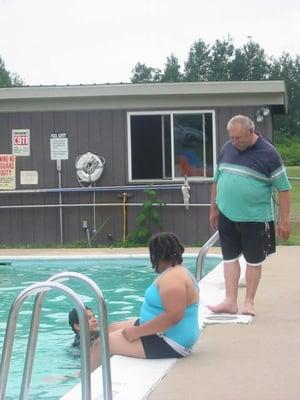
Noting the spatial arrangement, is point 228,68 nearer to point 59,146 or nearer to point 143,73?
point 143,73

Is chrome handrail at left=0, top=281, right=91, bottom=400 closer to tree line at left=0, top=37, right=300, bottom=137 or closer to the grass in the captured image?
the grass

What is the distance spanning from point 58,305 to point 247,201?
10.8ft

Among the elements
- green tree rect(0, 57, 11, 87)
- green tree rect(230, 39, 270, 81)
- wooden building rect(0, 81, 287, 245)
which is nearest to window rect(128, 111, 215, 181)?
wooden building rect(0, 81, 287, 245)

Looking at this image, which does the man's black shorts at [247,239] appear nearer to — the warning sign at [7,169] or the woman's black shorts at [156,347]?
the woman's black shorts at [156,347]

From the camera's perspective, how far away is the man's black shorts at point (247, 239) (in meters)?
5.83

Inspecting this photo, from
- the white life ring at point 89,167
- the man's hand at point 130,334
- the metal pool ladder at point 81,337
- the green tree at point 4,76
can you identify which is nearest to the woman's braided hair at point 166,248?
the man's hand at point 130,334

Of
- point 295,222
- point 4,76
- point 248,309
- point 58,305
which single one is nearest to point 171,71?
point 4,76

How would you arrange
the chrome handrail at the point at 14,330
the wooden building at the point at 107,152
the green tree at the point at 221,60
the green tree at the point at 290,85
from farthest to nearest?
the green tree at the point at 221,60 → the green tree at the point at 290,85 → the wooden building at the point at 107,152 → the chrome handrail at the point at 14,330

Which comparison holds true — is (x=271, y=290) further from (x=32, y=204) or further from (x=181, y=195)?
(x=32, y=204)

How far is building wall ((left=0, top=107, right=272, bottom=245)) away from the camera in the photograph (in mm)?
13336

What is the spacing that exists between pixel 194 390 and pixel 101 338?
22.7 inches

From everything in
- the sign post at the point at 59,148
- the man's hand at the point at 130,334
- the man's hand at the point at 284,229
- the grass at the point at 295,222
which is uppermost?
the sign post at the point at 59,148

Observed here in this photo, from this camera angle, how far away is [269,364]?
4570 mm

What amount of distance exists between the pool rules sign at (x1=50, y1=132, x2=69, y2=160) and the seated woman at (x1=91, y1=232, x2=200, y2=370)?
29.3 feet
